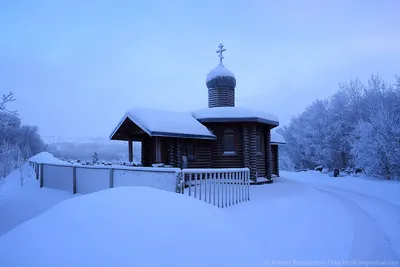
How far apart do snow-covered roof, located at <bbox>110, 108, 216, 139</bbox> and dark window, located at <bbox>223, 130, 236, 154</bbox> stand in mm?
1211

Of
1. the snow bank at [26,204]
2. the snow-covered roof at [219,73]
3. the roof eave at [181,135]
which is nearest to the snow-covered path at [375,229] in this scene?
the roof eave at [181,135]

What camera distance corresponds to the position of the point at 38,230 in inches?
175

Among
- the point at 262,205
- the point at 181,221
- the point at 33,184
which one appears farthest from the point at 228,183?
the point at 33,184

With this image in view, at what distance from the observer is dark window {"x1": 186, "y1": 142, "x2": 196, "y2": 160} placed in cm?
1517

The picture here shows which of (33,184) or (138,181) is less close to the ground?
(138,181)

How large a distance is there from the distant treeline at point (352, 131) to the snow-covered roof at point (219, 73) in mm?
11195

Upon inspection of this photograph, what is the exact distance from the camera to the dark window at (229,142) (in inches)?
629

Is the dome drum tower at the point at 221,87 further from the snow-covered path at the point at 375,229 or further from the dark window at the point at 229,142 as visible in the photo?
the snow-covered path at the point at 375,229

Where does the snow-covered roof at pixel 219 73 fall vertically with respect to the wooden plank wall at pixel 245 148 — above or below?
above

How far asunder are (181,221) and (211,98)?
1575 cm

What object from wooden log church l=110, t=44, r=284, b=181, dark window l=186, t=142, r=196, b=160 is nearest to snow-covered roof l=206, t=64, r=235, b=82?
wooden log church l=110, t=44, r=284, b=181

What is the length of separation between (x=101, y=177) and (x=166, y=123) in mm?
4262

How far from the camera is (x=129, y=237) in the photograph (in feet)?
13.3

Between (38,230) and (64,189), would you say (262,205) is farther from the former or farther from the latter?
(64,189)
